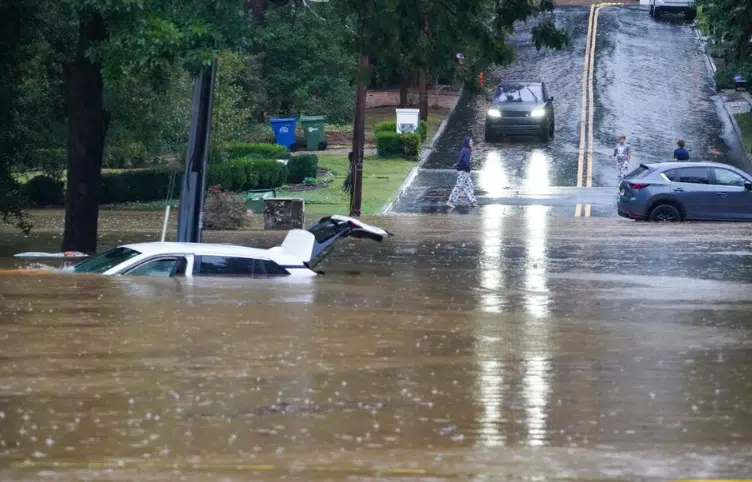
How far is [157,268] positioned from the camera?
1441 cm

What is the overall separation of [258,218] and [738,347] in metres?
19.6

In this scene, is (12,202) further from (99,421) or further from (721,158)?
(721,158)

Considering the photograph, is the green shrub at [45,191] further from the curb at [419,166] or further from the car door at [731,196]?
the car door at [731,196]

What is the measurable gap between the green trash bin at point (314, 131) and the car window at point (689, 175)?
56.5ft

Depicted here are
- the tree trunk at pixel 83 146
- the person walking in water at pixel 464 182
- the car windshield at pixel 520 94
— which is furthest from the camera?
the car windshield at pixel 520 94

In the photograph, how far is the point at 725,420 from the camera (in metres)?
9.27

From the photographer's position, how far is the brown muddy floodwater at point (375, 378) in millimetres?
8055

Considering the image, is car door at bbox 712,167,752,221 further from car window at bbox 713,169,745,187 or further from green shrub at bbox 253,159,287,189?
green shrub at bbox 253,159,287,189

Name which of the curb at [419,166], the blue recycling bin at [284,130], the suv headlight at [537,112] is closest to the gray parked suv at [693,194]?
the curb at [419,166]

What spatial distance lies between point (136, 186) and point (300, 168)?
180 inches

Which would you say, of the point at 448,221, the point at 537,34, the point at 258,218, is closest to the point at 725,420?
the point at 537,34

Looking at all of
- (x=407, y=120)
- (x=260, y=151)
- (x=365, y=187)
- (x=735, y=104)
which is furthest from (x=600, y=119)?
(x=365, y=187)

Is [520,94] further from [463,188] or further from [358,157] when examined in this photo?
[358,157]

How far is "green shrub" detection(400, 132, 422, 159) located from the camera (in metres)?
41.1
